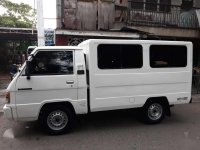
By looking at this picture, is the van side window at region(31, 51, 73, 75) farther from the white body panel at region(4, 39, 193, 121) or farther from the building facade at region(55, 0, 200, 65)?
the building facade at region(55, 0, 200, 65)

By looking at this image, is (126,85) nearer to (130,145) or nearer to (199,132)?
(130,145)

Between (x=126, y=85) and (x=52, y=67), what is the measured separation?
1.91 m

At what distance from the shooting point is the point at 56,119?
5.84 metres

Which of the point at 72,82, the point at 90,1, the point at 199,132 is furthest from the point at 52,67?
the point at 90,1

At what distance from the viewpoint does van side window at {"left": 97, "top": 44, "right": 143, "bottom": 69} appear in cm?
595

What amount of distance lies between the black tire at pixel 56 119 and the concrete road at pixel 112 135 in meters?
0.17

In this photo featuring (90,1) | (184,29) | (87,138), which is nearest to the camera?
(87,138)

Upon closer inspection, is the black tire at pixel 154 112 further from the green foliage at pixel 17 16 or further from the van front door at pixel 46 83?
the green foliage at pixel 17 16

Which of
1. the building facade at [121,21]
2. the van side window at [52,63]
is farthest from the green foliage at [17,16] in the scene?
the van side window at [52,63]

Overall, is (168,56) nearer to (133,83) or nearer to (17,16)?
(133,83)

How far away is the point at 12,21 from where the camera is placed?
1048 inches

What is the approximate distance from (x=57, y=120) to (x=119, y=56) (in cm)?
220

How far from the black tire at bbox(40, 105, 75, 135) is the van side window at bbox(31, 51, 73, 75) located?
2.87ft

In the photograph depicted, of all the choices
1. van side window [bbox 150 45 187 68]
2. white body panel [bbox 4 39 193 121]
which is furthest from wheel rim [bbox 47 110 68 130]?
van side window [bbox 150 45 187 68]
